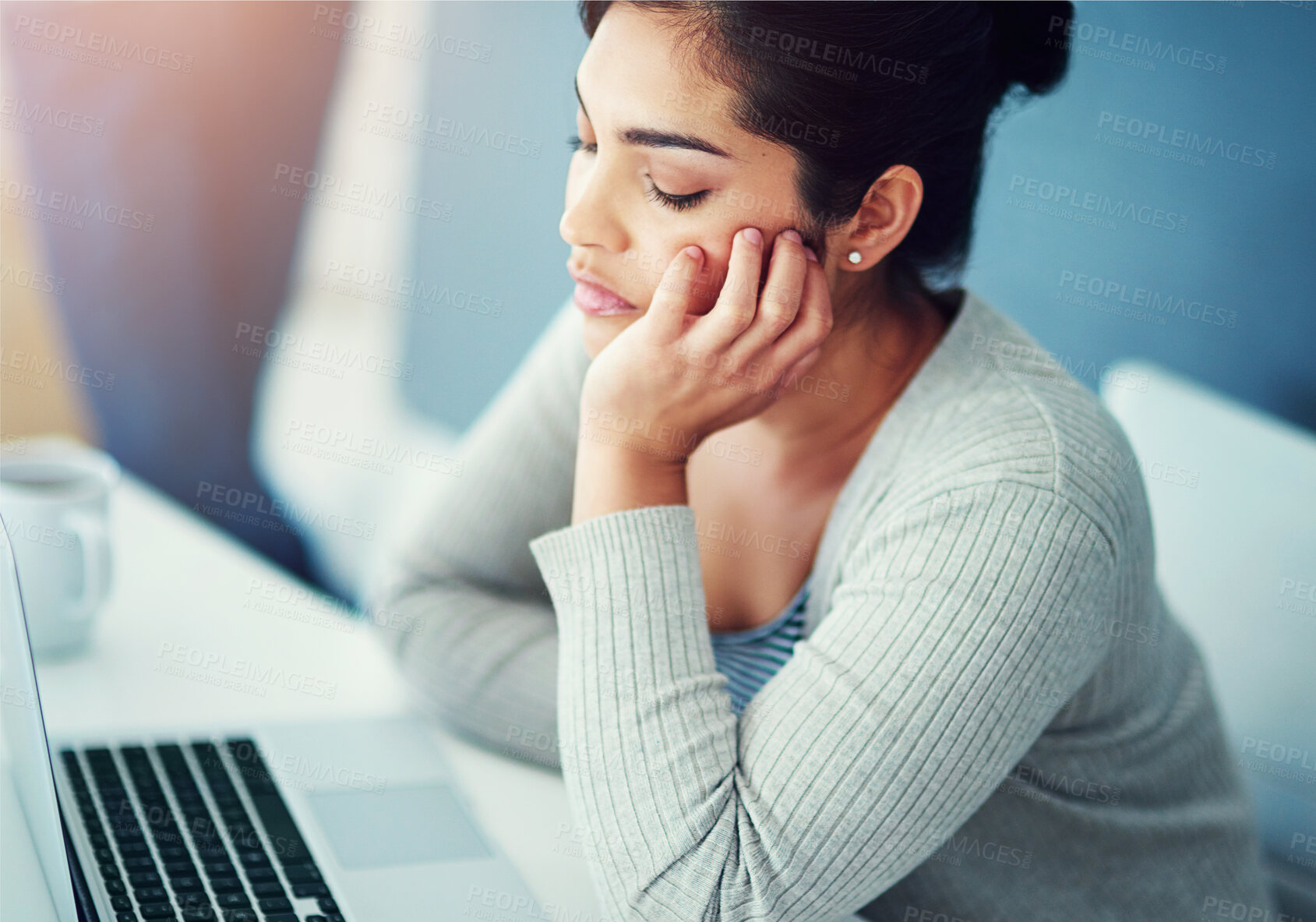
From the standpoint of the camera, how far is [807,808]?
871 millimetres

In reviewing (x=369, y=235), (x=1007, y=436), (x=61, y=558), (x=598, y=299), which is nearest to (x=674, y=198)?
(x=598, y=299)

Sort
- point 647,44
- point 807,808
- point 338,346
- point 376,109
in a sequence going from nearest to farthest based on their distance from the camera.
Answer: point 807,808
point 647,44
point 376,109
point 338,346

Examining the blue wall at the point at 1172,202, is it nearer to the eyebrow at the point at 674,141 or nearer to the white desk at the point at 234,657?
the eyebrow at the point at 674,141

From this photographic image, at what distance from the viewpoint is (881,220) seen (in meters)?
1.08

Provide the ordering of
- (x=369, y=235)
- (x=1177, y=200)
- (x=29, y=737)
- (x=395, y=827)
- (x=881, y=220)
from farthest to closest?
(x=369, y=235)
(x=1177, y=200)
(x=881, y=220)
(x=395, y=827)
(x=29, y=737)

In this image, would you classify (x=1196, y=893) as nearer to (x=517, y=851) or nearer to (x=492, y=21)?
(x=517, y=851)

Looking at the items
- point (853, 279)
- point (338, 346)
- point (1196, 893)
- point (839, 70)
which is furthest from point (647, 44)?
point (338, 346)

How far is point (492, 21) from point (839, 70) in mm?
1238

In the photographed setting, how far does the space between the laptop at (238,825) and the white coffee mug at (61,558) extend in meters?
0.16

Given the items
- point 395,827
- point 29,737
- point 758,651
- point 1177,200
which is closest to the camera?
point 29,737

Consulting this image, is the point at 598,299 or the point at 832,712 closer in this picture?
the point at 832,712

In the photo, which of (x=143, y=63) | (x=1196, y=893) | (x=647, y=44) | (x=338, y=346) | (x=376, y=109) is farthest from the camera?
(x=338, y=346)

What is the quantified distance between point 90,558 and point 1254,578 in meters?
1.19

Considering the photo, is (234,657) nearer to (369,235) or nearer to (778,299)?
(778,299)
